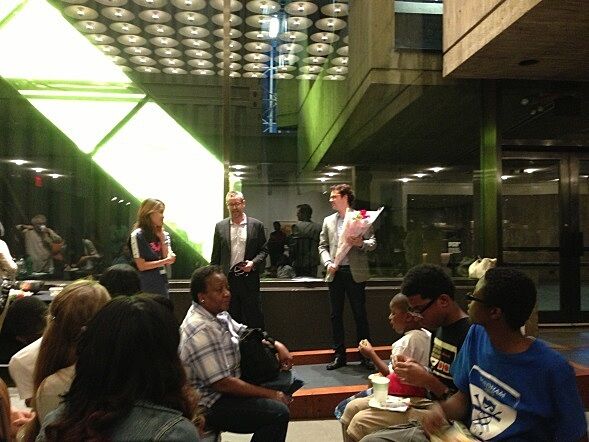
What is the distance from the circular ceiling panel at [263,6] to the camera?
5.86 metres

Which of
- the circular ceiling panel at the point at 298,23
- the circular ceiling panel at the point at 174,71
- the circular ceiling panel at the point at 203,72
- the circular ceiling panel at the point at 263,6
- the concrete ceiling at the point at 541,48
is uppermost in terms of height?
the circular ceiling panel at the point at 263,6

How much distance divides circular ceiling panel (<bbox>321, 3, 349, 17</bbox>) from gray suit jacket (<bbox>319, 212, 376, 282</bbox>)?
2615 mm

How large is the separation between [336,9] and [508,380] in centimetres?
516

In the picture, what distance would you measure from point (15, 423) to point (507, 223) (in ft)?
18.1

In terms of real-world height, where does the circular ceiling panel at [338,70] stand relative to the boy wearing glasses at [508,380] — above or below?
above

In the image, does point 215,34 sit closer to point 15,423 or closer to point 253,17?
point 253,17

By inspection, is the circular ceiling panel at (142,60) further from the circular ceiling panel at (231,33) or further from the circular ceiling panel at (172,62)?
the circular ceiling panel at (231,33)

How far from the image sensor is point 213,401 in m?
2.32

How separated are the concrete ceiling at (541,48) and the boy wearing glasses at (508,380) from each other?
2867 mm

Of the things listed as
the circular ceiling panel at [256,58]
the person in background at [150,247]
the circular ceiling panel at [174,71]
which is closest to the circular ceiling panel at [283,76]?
the circular ceiling panel at [256,58]

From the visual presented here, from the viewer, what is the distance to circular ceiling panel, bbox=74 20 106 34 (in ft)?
19.1

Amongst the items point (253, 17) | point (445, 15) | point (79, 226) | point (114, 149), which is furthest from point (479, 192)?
point (79, 226)

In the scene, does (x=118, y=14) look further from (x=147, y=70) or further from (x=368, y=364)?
(x=368, y=364)

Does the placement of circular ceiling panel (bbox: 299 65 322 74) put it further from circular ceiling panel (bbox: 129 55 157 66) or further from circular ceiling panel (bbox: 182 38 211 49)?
circular ceiling panel (bbox: 129 55 157 66)
